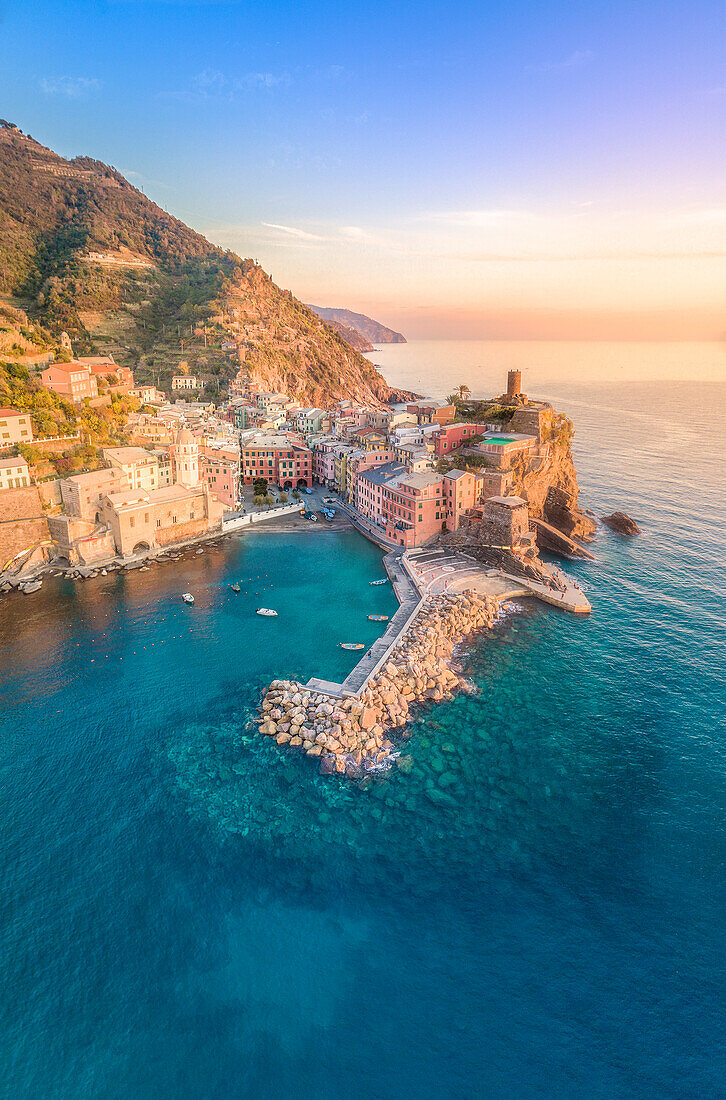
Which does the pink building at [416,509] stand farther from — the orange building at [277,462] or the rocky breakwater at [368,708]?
the orange building at [277,462]

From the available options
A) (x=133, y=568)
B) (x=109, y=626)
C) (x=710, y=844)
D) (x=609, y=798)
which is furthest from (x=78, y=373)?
(x=710, y=844)

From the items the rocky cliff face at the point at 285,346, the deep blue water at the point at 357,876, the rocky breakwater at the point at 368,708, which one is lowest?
the deep blue water at the point at 357,876

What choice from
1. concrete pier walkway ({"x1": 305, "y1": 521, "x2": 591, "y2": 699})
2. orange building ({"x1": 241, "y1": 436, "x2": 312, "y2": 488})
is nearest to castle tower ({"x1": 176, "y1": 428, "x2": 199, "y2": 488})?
orange building ({"x1": 241, "y1": 436, "x2": 312, "y2": 488})

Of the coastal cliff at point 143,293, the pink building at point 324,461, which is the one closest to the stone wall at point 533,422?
the pink building at point 324,461

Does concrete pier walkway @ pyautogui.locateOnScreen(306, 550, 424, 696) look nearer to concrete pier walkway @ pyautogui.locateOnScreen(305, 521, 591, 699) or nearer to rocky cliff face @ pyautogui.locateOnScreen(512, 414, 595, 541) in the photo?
concrete pier walkway @ pyautogui.locateOnScreen(305, 521, 591, 699)

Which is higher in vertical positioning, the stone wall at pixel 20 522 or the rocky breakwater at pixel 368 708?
the stone wall at pixel 20 522

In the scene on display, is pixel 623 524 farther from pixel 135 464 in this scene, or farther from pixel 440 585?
pixel 135 464
